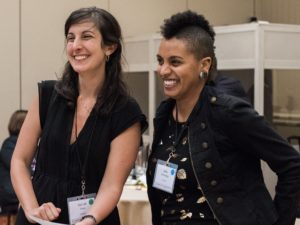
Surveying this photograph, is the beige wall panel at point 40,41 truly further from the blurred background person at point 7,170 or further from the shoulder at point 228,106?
the shoulder at point 228,106

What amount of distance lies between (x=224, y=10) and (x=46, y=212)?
18.2 ft

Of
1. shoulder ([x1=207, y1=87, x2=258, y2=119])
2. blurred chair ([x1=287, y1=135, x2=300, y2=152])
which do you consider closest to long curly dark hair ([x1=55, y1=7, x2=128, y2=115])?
shoulder ([x1=207, y1=87, x2=258, y2=119])

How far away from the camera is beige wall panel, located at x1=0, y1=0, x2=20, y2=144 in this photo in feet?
16.5

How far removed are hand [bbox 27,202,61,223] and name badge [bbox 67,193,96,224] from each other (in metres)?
0.05

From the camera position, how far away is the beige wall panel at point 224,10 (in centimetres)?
643

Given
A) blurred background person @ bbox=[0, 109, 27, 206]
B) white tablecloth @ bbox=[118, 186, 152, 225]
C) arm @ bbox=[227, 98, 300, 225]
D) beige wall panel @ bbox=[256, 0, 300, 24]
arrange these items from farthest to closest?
beige wall panel @ bbox=[256, 0, 300, 24]
blurred background person @ bbox=[0, 109, 27, 206]
white tablecloth @ bbox=[118, 186, 152, 225]
arm @ bbox=[227, 98, 300, 225]

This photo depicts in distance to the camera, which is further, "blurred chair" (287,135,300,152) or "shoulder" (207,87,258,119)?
"blurred chair" (287,135,300,152)

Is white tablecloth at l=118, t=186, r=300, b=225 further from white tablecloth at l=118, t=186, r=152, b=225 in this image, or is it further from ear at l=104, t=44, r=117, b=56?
ear at l=104, t=44, r=117, b=56

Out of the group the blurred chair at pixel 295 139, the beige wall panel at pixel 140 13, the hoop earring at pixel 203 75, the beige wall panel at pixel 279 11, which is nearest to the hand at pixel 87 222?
the hoop earring at pixel 203 75

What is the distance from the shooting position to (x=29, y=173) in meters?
1.69

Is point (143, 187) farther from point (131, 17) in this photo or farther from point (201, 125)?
point (131, 17)

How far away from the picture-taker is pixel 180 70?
4.98 ft

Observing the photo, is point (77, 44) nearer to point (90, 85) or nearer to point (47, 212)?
point (90, 85)

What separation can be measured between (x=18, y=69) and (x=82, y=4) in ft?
3.49
